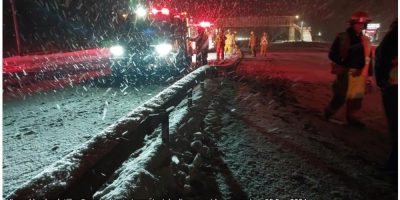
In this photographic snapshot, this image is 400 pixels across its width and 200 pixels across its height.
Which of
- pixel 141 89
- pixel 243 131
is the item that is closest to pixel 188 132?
pixel 243 131

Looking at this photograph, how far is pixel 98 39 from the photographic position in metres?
48.6

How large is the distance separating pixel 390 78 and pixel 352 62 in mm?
1644

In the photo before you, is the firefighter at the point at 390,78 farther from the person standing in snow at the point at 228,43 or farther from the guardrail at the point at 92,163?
the person standing in snow at the point at 228,43

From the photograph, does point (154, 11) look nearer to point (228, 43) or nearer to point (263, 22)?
point (228, 43)

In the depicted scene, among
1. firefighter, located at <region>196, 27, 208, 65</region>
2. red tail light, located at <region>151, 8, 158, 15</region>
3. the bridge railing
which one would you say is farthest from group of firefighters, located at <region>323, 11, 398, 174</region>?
the bridge railing

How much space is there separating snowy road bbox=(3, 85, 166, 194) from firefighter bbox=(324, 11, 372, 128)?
4194 millimetres

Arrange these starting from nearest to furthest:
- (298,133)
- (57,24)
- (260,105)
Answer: (298,133), (260,105), (57,24)

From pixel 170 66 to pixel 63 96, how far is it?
6.34 metres

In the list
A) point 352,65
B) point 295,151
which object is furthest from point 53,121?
point 352,65

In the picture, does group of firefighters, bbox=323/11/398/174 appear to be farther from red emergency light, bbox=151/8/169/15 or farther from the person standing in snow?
the person standing in snow

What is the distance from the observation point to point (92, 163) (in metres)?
2.43

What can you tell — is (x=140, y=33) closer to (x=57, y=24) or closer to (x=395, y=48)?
(x=395, y=48)

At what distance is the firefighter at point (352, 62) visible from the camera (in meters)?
5.73

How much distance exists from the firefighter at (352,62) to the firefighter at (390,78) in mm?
1427
